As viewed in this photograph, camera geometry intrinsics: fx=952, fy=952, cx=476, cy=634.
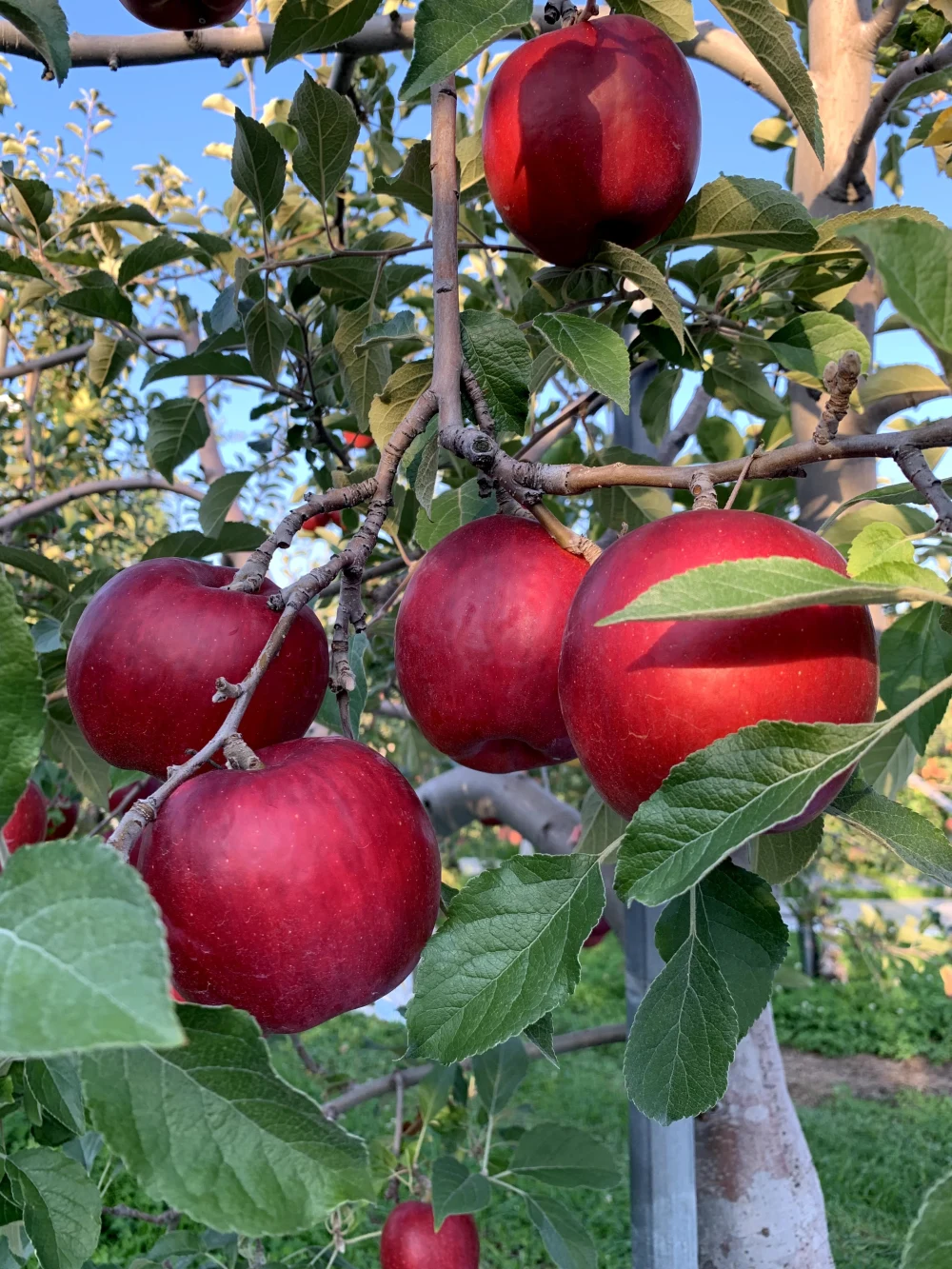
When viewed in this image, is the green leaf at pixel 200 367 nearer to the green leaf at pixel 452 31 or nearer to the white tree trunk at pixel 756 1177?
the green leaf at pixel 452 31

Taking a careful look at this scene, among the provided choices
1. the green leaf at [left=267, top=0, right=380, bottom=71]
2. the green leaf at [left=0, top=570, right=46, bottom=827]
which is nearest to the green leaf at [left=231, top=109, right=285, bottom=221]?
the green leaf at [left=267, top=0, right=380, bottom=71]

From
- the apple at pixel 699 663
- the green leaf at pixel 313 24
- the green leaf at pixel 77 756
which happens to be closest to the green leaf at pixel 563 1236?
the green leaf at pixel 77 756

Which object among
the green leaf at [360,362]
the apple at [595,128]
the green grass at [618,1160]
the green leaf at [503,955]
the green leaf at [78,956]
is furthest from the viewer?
the green grass at [618,1160]

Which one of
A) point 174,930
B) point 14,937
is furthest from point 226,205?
point 14,937

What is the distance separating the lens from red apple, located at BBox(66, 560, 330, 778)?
25.0 inches

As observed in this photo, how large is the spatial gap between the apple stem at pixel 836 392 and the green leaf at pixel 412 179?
0.66m

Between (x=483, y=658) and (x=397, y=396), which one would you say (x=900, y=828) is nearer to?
(x=483, y=658)

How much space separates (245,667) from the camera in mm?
634

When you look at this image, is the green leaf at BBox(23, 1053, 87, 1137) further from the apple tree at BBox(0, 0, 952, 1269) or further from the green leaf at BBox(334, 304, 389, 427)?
the green leaf at BBox(334, 304, 389, 427)

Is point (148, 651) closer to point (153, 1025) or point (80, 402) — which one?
point (153, 1025)

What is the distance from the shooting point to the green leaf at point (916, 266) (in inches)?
13.5

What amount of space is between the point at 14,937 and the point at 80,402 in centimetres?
366

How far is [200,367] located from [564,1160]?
127 cm

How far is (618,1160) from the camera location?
3.00 m
